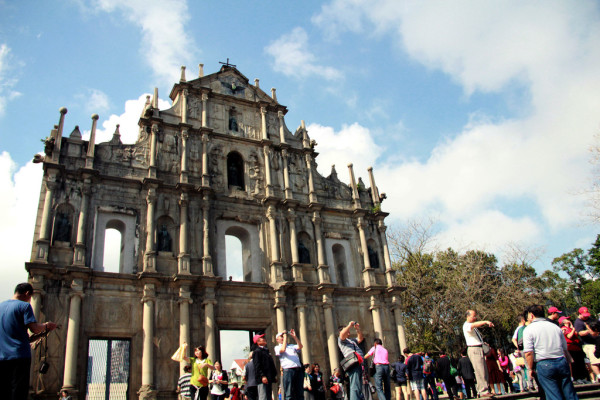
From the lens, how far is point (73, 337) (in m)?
14.6

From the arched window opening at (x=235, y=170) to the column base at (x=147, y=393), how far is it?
29.9ft

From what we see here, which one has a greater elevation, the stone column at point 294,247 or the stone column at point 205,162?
the stone column at point 205,162

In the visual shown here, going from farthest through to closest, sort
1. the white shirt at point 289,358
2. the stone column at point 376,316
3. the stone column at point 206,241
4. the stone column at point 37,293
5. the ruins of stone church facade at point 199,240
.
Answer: the stone column at point 376,316 → the stone column at point 206,241 → the ruins of stone church facade at point 199,240 → the stone column at point 37,293 → the white shirt at point 289,358

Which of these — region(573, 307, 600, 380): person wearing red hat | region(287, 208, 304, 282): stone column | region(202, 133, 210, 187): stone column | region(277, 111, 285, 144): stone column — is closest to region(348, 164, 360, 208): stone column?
region(287, 208, 304, 282): stone column

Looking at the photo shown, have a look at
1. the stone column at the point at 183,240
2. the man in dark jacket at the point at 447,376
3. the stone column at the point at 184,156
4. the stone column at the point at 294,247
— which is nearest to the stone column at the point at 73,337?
the stone column at the point at 183,240

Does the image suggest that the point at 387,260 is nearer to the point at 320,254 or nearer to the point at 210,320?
the point at 320,254

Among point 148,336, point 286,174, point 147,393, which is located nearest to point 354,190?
point 286,174

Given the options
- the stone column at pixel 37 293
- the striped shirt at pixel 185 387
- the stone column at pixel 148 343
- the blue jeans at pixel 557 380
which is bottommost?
the blue jeans at pixel 557 380

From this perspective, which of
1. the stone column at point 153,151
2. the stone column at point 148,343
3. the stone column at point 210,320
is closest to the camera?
the stone column at point 148,343

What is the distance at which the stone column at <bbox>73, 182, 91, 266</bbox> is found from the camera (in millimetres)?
15791

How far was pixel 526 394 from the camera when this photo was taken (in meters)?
9.07

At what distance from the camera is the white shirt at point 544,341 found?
6.07 meters

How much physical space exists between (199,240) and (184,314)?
123 inches

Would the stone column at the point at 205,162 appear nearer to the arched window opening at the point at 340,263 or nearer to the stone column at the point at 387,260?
the arched window opening at the point at 340,263
